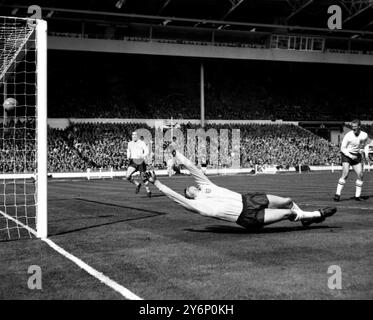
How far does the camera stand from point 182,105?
193 feet

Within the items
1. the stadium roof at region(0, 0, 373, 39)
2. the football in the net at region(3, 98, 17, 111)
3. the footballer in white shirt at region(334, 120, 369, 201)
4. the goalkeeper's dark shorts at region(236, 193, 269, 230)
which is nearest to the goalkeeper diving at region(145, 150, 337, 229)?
the goalkeeper's dark shorts at region(236, 193, 269, 230)

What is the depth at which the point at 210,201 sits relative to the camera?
29.2ft

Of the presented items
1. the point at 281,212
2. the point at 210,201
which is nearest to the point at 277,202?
the point at 281,212

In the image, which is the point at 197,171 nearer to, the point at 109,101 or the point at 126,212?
the point at 126,212

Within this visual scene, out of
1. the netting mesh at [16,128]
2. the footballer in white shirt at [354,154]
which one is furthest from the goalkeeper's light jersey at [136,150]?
the footballer in white shirt at [354,154]

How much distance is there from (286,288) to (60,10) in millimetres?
46418

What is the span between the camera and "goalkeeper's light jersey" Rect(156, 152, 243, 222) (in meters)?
8.83

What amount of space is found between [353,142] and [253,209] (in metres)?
8.32

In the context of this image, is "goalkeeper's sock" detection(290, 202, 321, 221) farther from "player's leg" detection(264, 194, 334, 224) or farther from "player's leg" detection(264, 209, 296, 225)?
"player's leg" detection(264, 209, 296, 225)

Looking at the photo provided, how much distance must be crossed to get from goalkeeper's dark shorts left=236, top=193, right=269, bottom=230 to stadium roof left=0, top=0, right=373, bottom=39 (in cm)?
4198

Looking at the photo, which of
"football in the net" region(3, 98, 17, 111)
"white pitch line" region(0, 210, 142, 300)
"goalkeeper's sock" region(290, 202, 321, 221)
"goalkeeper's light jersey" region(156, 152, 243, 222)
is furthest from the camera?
"football in the net" region(3, 98, 17, 111)

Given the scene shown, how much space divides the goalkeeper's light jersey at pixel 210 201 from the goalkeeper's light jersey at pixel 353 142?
27.0ft

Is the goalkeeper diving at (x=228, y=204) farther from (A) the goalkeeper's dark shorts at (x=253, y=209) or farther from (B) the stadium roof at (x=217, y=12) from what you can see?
(B) the stadium roof at (x=217, y=12)

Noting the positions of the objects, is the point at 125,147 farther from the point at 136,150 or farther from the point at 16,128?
the point at 136,150
